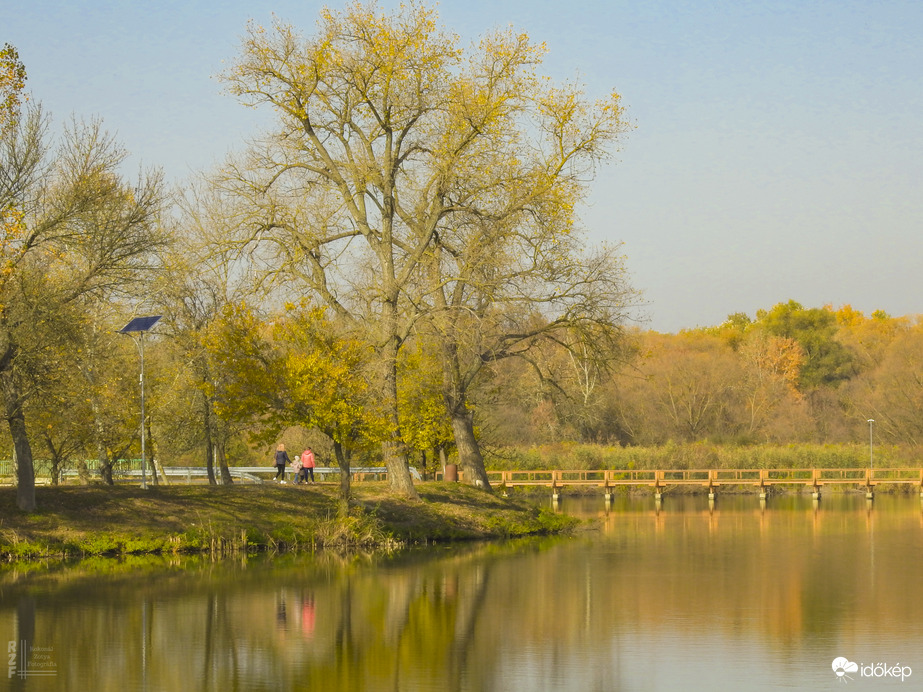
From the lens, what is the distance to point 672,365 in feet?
311

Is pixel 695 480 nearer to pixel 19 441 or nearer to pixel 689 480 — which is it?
pixel 689 480

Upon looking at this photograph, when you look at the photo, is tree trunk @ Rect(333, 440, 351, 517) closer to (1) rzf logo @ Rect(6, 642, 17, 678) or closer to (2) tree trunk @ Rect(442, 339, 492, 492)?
(2) tree trunk @ Rect(442, 339, 492, 492)

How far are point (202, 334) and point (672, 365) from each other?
62.4 metres

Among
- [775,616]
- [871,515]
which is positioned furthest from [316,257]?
[871,515]

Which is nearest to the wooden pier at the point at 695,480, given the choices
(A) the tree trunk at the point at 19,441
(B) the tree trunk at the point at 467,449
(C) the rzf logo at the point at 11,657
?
(B) the tree trunk at the point at 467,449

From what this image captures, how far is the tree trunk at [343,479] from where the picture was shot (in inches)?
1294

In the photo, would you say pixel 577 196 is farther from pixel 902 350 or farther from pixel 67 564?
pixel 902 350

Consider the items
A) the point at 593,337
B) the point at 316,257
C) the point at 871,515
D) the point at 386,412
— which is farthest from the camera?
the point at 871,515

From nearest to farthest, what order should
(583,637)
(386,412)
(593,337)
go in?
(583,637) < (386,412) < (593,337)

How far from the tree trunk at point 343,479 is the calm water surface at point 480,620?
282 centimetres

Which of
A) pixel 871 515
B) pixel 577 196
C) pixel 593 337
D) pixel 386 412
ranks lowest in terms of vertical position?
pixel 871 515

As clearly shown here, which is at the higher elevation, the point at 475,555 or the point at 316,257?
the point at 316,257

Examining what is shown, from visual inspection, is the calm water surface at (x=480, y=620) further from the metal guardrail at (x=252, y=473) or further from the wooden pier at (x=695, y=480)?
the wooden pier at (x=695, y=480)

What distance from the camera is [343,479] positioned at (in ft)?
109
